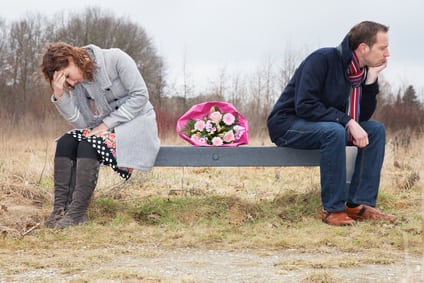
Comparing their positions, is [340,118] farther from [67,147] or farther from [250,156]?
[67,147]

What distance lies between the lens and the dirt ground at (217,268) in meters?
3.06

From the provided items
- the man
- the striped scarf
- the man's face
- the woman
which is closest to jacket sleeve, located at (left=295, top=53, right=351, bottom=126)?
the man

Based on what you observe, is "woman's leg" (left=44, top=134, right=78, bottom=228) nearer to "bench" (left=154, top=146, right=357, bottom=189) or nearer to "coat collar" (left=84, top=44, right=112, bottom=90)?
"coat collar" (left=84, top=44, right=112, bottom=90)

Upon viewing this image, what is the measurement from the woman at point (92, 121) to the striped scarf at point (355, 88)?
4.49 ft

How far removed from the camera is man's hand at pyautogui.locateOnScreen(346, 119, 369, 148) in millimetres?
4484

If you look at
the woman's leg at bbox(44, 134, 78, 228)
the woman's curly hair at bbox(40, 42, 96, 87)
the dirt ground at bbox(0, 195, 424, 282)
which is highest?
the woman's curly hair at bbox(40, 42, 96, 87)

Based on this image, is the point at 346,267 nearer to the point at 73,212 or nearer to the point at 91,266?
the point at 91,266

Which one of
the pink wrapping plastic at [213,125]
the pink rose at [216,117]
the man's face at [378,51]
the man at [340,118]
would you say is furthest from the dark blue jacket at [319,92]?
the pink rose at [216,117]

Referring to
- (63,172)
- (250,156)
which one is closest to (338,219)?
(250,156)

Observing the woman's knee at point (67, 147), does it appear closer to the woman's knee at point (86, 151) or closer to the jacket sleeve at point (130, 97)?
the woman's knee at point (86, 151)

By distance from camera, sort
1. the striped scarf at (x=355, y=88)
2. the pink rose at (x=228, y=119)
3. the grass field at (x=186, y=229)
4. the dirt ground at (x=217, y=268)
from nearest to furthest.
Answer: the dirt ground at (x=217, y=268), the grass field at (x=186, y=229), the striped scarf at (x=355, y=88), the pink rose at (x=228, y=119)

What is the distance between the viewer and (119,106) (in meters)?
4.55

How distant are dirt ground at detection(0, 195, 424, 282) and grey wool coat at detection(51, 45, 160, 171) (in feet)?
2.57

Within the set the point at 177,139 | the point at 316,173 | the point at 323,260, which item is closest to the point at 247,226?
the point at 323,260
